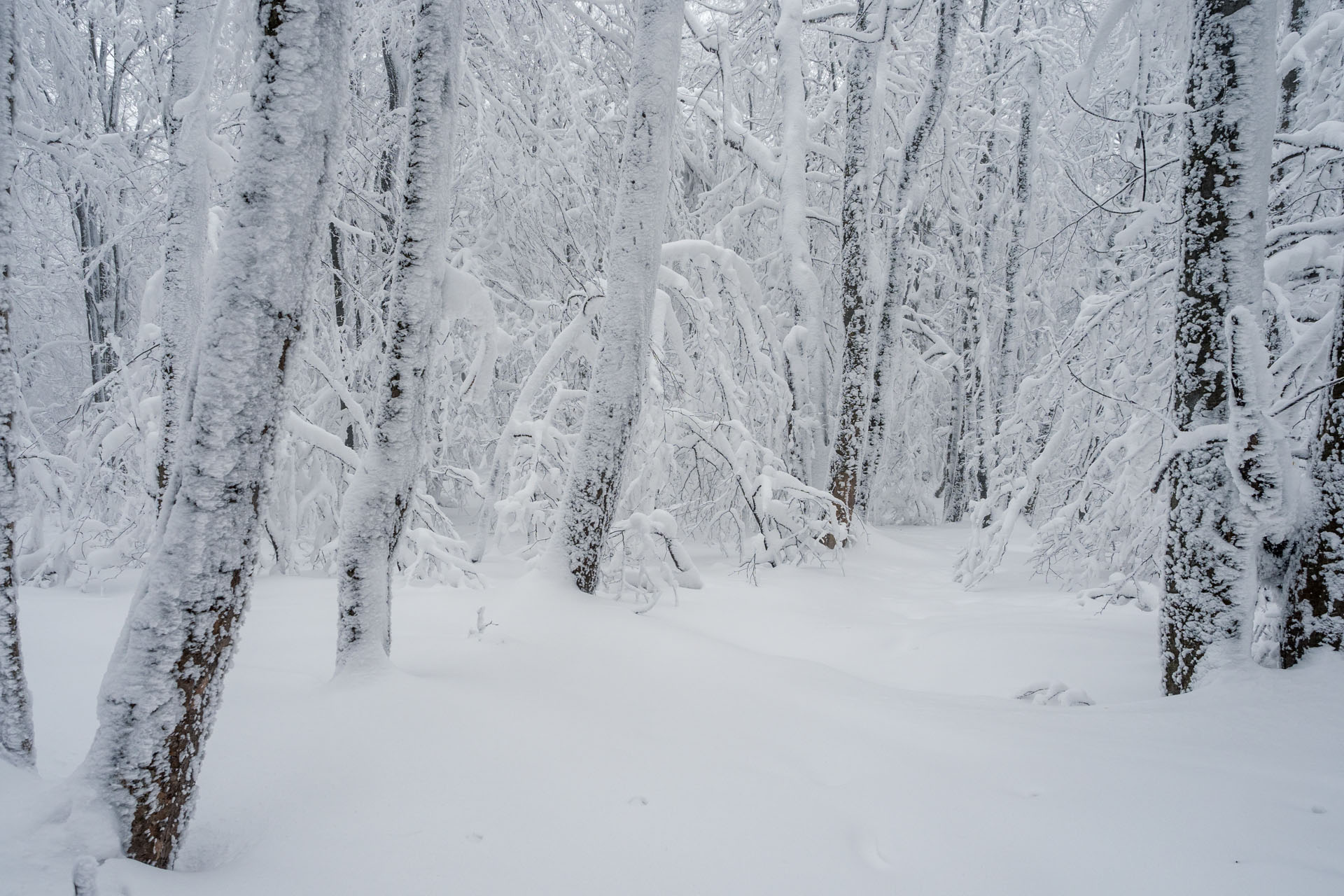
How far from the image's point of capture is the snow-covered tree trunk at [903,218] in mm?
7422

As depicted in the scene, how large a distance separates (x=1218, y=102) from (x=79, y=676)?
5.48 m

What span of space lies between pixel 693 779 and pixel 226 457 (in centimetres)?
172

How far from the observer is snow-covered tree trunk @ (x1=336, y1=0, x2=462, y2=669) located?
3078 millimetres

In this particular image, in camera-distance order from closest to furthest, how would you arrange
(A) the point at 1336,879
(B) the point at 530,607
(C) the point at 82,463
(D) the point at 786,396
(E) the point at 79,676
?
(A) the point at 1336,879
(E) the point at 79,676
(B) the point at 530,607
(C) the point at 82,463
(D) the point at 786,396

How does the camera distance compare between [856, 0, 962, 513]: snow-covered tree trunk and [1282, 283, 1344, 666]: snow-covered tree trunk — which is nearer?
[1282, 283, 1344, 666]: snow-covered tree trunk

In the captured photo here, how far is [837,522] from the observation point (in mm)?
7496

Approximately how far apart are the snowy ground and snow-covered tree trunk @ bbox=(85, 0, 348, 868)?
0.56ft

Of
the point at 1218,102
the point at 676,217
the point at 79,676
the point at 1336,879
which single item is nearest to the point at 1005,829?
the point at 1336,879

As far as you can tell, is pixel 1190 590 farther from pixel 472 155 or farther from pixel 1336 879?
pixel 472 155

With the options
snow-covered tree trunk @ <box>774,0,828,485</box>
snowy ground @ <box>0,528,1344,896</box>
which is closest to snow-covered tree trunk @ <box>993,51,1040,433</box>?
snow-covered tree trunk @ <box>774,0,828,485</box>

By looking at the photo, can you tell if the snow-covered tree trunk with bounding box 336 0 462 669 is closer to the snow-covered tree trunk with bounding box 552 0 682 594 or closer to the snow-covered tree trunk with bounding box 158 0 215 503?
the snow-covered tree trunk with bounding box 552 0 682 594

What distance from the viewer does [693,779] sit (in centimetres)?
246

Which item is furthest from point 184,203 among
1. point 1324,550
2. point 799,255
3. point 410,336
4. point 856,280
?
point 1324,550

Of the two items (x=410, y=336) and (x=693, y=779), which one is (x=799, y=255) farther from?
(x=693, y=779)
